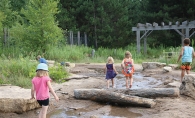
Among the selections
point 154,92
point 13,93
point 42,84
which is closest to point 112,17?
point 154,92

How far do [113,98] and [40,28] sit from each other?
11.0 meters

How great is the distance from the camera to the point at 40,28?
1686cm

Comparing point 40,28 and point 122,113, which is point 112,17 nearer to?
point 40,28

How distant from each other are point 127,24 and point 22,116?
841 inches

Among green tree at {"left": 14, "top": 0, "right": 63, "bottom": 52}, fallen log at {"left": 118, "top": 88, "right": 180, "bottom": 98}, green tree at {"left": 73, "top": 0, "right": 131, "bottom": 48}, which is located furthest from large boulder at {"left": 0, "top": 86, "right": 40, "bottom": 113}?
green tree at {"left": 73, "top": 0, "right": 131, "bottom": 48}

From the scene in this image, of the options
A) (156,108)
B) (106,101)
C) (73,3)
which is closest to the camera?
(156,108)

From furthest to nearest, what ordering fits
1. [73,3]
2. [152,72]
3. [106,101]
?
[73,3], [152,72], [106,101]

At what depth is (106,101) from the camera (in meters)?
7.20

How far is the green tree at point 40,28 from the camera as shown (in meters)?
16.7

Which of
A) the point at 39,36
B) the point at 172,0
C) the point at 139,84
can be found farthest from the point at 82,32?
the point at 139,84

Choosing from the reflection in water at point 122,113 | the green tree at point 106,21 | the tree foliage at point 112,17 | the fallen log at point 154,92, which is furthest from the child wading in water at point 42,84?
the green tree at point 106,21

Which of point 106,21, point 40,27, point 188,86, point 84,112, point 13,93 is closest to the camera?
point 84,112

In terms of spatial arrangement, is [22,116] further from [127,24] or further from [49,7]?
[127,24]

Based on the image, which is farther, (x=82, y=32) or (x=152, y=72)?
(x=82, y=32)
